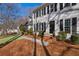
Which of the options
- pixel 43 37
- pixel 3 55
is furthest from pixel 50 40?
pixel 3 55

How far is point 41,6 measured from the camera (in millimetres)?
6070

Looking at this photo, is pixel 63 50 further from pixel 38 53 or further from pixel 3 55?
pixel 3 55

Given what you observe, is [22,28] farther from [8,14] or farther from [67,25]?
[67,25]

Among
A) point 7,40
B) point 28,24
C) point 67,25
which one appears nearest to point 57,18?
point 67,25

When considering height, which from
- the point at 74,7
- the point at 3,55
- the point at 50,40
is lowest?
the point at 3,55

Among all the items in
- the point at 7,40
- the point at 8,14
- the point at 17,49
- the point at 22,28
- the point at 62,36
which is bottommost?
the point at 17,49

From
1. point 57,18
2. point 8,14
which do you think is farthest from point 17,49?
point 57,18

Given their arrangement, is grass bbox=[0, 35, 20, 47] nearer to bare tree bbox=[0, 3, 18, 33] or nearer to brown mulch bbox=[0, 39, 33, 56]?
brown mulch bbox=[0, 39, 33, 56]

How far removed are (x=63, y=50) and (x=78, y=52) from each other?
1.38 feet

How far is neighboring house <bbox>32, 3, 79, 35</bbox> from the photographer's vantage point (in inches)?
235

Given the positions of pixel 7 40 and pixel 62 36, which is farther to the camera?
pixel 7 40

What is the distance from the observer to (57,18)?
19.9 feet

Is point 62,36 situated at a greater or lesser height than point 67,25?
lesser

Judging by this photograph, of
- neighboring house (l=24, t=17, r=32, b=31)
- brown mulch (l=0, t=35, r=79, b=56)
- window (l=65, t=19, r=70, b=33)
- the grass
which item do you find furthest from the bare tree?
window (l=65, t=19, r=70, b=33)
